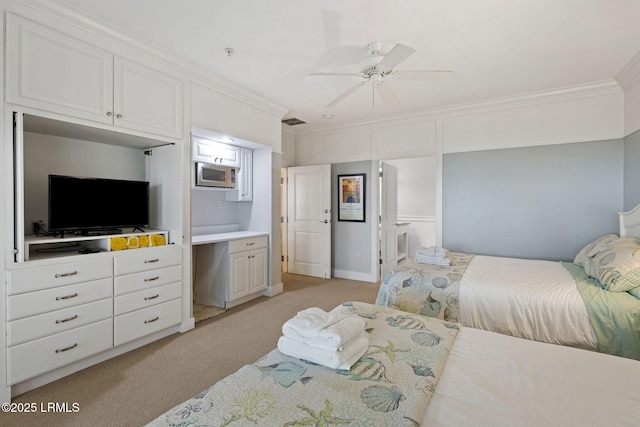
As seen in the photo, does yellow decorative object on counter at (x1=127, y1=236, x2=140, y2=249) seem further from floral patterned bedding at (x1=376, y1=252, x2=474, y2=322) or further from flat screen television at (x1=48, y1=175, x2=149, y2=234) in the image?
floral patterned bedding at (x1=376, y1=252, x2=474, y2=322)

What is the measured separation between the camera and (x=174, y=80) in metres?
2.99

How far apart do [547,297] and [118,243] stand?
3437 mm

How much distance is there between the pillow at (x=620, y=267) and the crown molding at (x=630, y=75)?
187cm

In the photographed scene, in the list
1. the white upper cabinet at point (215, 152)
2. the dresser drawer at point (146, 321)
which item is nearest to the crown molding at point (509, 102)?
the white upper cabinet at point (215, 152)

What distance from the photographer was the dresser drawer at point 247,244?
3.76m

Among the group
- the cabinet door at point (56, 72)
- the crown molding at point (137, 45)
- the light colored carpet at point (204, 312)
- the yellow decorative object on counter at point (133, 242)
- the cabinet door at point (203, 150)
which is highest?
the crown molding at point (137, 45)

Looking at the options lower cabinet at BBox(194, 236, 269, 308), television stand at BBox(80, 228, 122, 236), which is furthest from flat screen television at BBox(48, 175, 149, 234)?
lower cabinet at BBox(194, 236, 269, 308)

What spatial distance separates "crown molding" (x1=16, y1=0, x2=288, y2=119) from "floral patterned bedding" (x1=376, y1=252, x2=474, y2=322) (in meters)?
2.74

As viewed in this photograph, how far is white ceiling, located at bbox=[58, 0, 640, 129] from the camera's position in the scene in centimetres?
220

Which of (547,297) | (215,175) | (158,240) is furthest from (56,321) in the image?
(547,297)

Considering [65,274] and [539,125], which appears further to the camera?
[539,125]

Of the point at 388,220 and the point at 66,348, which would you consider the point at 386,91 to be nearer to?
the point at 388,220

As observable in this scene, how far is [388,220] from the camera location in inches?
215

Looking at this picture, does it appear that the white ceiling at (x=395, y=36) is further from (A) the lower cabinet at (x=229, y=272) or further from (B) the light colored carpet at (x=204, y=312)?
(B) the light colored carpet at (x=204, y=312)
